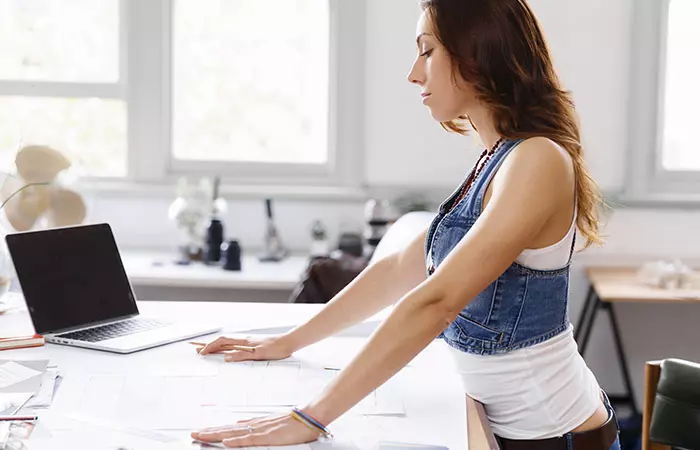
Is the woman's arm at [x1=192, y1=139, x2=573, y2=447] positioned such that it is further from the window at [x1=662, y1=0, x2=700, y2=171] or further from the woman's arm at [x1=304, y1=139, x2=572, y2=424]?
the window at [x1=662, y1=0, x2=700, y2=171]

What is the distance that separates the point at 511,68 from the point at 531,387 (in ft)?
1.66

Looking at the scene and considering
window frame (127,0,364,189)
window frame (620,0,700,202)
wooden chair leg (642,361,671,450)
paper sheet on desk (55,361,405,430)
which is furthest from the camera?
window frame (127,0,364,189)

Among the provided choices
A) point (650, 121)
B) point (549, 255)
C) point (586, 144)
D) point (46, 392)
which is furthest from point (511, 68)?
point (650, 121)

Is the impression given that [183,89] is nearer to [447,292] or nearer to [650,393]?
[650,393]

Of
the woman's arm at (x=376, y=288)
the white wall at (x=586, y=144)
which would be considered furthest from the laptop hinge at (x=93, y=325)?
the white wall at (x=586, y=144)

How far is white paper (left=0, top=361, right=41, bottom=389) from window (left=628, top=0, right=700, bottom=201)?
2995mm

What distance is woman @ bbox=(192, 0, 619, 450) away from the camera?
1.33 metres

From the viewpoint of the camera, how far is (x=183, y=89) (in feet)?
13.5

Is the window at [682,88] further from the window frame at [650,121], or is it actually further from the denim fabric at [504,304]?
the denim fabric at [504,304]

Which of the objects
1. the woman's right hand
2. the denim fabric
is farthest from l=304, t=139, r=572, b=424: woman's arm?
the woman's right hand

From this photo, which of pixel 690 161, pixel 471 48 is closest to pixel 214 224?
pixel 690 161

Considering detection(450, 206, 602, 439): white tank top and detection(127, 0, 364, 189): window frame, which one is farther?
detection(127, 0, 364, 189): window frame

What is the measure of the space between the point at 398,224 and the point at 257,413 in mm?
1762

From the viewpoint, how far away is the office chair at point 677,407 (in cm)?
177
